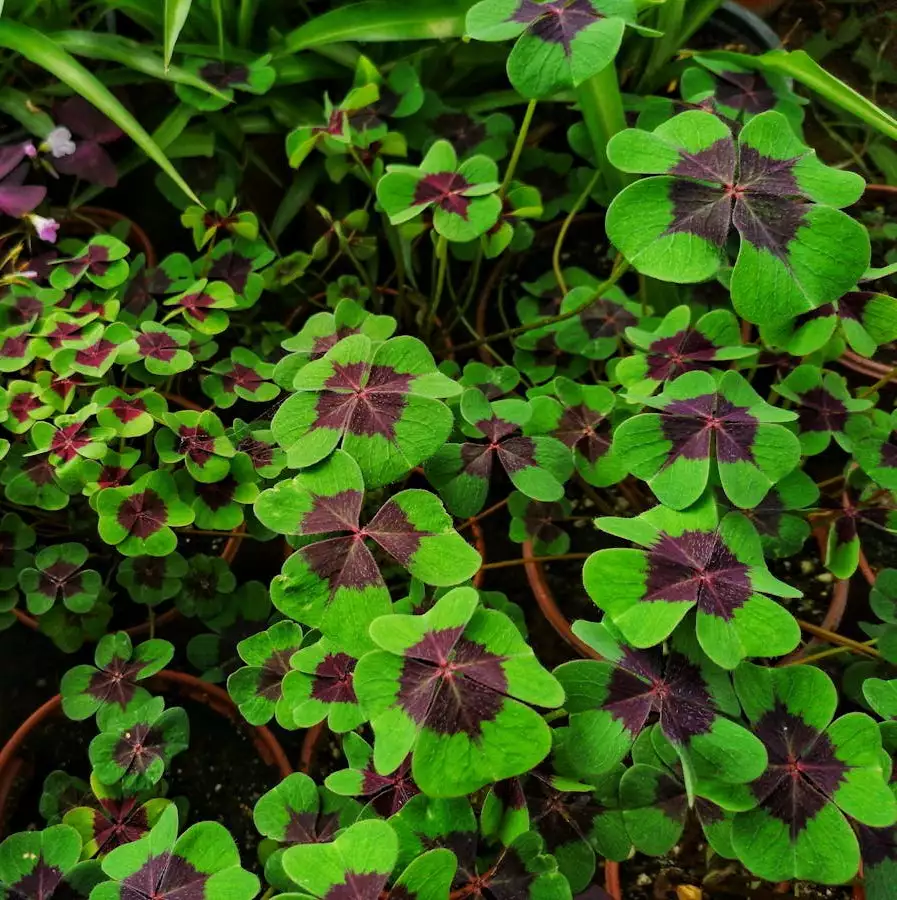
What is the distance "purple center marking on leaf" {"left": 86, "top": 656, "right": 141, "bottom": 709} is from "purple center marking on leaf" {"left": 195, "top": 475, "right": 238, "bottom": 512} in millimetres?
258

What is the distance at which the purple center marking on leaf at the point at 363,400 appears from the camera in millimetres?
852

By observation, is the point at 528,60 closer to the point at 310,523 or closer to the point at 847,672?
the point at 310,523

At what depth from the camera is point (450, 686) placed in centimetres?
70

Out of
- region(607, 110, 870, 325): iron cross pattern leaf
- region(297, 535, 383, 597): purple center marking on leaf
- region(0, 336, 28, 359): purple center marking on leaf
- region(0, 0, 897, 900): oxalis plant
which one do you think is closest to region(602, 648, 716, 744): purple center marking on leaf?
region(0, 0, 897, 900): oxalis plant

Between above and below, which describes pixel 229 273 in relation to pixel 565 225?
below

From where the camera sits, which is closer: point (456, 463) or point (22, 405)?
point (456, 463)

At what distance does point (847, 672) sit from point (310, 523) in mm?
766

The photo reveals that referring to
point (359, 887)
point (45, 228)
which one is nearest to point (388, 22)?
point (45, 228)

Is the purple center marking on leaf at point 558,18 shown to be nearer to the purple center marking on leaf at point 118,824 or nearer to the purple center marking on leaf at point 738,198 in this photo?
the purple center marking on leaf at point 738,198

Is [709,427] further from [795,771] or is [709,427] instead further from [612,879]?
[612,879]

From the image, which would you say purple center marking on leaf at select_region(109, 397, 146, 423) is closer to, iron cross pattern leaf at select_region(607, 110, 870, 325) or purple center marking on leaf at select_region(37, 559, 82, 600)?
purple center marking on leaf at select_region(37, 559, 82, 600)

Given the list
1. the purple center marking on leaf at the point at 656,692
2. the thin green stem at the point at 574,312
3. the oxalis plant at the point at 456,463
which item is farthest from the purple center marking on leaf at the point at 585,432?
the purple center marking on leaf at the point at 656,692

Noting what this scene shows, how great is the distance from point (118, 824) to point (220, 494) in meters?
0.44

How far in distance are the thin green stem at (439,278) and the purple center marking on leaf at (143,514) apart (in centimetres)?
54
